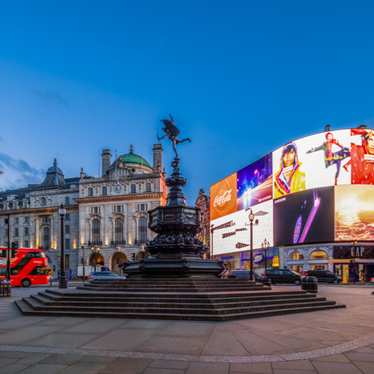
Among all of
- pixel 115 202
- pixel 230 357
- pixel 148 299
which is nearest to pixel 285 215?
pixel 115 202

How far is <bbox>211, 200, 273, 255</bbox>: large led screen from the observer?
77625mm

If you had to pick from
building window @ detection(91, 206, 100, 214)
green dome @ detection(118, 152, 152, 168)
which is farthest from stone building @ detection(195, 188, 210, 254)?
building window @ detection(91, 206, 100, 214)

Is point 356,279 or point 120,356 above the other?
point 120,356

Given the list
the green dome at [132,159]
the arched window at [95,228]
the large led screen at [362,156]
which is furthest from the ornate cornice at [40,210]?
the large led screen at [362,156]

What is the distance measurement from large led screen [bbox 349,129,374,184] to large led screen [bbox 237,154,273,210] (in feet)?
53.3

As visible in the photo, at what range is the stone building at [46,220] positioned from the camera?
90562mm

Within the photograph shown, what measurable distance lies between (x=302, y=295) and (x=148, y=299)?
7.11m

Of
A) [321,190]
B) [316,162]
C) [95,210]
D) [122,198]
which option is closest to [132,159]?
[122,198]

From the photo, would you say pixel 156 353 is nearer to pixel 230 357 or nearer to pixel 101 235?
pixel 230 357

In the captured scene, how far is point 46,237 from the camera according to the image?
92.6 meters

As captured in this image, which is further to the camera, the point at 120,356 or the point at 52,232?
the point at 52,232

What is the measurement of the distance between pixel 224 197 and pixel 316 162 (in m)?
33.9

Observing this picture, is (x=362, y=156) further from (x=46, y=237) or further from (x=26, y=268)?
(x=46, y=237)

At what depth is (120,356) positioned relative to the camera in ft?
27.1
